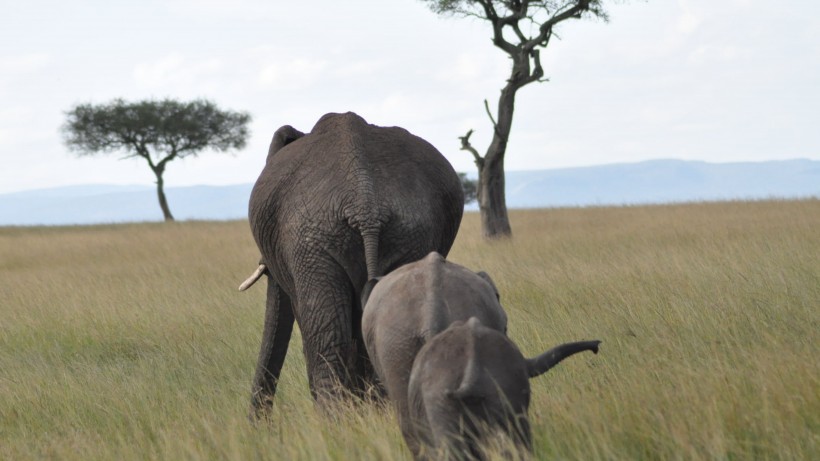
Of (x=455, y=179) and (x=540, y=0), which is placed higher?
(x=540, y=0)

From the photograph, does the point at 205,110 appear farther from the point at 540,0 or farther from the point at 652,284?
A: the point at 652,284

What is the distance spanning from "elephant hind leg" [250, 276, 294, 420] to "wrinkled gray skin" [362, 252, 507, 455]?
7.33 feet

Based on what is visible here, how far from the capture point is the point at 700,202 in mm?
25922

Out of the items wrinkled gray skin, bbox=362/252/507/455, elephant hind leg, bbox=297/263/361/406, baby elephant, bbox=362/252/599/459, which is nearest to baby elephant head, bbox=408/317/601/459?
baby elephant, bbox=362/252/599/459

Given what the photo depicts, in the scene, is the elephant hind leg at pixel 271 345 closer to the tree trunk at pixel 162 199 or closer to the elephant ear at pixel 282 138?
the elephant ear at pixel 282 138

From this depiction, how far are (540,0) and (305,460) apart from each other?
1794 centimetres

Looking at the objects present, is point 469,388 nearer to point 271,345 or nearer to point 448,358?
point 448,358

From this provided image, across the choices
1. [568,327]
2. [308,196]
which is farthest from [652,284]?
[308,196]

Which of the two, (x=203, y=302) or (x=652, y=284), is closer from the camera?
(x=652, y=284)

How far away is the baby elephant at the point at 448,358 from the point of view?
2699 millimetres

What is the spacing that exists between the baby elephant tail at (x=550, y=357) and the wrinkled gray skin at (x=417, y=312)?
0.81 ft

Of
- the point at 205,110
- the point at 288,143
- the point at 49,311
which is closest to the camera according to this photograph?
the point at 288,143

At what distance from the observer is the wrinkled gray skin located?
301cm

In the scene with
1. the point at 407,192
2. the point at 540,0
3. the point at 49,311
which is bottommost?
the point at 49,311
